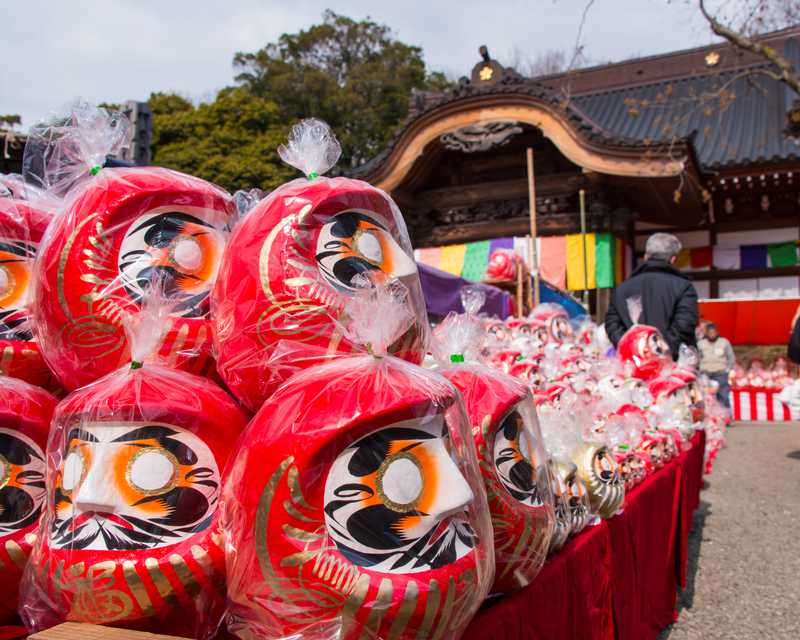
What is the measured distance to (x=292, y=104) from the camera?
75.4ft

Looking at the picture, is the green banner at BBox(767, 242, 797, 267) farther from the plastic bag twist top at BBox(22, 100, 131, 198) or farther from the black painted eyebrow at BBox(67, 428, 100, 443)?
the black painted eyebrow at BBox(67, 428, 100, 443)

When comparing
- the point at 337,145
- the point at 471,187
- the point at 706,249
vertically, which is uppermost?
the point at 471,187

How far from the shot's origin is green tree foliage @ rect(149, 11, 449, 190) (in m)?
18.3

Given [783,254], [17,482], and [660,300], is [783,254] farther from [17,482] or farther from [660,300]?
[17,482]

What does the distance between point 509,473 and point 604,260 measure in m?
8.44

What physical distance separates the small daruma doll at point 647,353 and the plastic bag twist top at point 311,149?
135 inches

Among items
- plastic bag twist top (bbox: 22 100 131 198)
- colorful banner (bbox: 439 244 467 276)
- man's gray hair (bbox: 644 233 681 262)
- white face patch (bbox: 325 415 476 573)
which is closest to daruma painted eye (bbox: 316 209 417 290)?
white face patch (bbox: 325 415 476 573)

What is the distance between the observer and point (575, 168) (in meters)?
9.59

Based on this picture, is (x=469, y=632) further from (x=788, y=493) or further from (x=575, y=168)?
(x=575, y=168)

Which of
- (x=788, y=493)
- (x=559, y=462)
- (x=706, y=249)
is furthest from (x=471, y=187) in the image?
(x=559, y=462)

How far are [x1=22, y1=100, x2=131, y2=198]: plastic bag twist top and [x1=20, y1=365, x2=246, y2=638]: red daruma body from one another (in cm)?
73

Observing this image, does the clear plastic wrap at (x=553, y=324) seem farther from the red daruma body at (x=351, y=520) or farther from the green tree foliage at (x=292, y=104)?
the green tree foliage at (x=292, y=104)

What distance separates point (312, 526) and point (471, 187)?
995 cm

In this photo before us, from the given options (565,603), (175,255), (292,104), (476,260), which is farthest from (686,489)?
(292,104)
